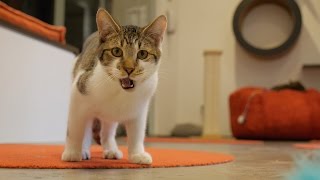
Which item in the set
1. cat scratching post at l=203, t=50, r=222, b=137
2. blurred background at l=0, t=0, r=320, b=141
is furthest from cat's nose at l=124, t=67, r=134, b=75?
blurred background at l=0, t=0, r=320, b=141

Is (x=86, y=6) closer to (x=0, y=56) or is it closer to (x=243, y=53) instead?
(x=243, y=53)

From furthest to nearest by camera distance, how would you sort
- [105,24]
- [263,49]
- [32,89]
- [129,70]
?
[263,49], [32,89], [105,24], [129,70]

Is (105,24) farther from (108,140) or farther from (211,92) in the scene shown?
(211,92)

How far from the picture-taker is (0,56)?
2.51 meters

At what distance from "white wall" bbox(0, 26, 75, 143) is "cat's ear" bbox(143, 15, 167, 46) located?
1.34 meters

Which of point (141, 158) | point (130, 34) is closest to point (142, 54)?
point (130, 34)

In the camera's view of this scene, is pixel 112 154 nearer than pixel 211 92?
Yes

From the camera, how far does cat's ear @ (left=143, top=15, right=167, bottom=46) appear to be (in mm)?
1394

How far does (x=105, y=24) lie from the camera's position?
54.1 inches

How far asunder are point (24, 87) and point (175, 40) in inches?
99.9

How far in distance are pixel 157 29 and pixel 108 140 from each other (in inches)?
20.2

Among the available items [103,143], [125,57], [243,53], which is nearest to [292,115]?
[243,53]

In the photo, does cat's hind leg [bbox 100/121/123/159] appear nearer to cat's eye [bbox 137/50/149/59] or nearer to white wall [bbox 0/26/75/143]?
cat's eye [bbox 137/50/149/59]

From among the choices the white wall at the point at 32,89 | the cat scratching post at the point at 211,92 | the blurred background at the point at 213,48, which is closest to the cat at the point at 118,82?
the white wall at the point at 32,89
